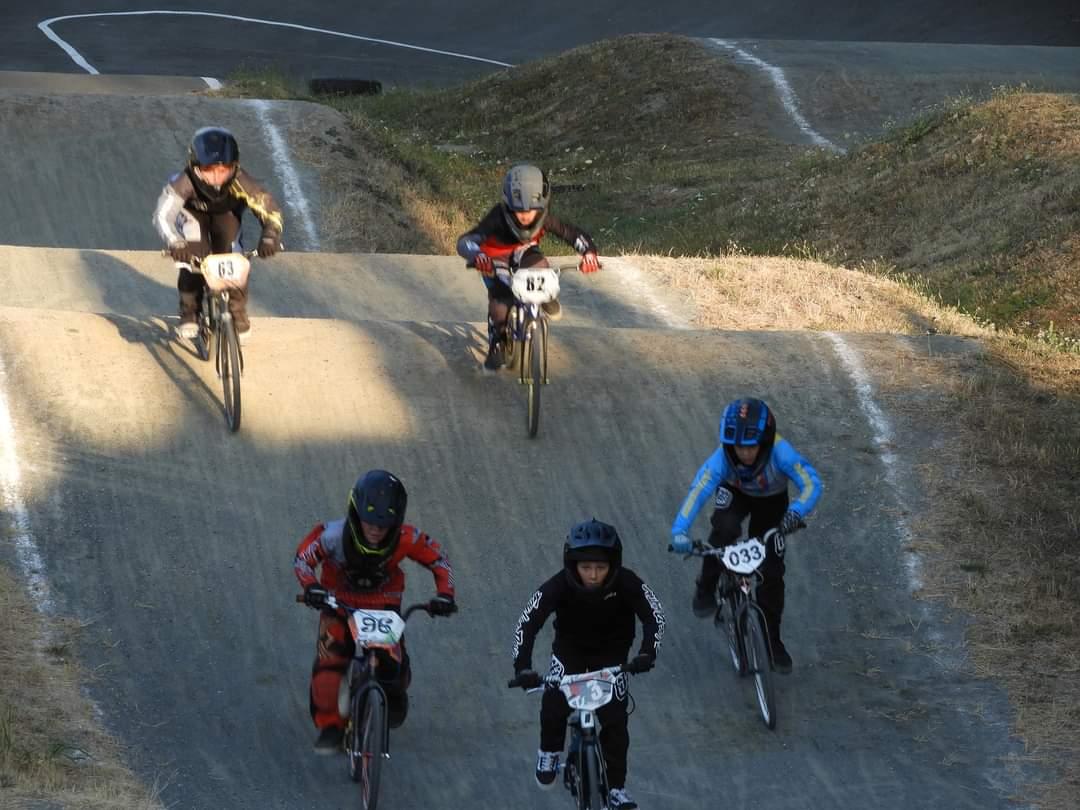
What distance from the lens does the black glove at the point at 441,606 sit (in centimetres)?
697

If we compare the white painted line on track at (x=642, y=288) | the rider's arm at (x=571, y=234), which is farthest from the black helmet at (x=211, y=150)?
the white painted line on track at (x=642, y=288)

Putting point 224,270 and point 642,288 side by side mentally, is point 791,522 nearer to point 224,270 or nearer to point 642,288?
point 224,270

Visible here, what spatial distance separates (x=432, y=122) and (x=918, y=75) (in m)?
11.7

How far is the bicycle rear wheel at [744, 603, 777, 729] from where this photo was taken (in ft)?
26.7

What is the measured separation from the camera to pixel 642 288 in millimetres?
16938

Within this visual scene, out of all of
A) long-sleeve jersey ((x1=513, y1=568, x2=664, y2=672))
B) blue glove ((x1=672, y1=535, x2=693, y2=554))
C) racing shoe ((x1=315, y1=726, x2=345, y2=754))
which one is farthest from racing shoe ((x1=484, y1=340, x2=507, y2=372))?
long-sleeve jersey ((x1=513, y1=568, x2=664, y2=672))

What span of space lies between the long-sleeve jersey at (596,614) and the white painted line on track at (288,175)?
14826 mm

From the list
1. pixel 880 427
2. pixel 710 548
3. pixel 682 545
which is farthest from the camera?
pixel 880 427

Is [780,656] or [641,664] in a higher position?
[641,664]

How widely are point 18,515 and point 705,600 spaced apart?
4664 millimetres

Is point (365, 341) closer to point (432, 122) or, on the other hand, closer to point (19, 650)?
point (19, 650)

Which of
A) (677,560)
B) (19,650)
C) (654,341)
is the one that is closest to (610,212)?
(654,341)

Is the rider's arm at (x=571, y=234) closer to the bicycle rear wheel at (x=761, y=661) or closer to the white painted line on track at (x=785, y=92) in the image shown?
the bicycle rear wheel at (x=761, y=661)

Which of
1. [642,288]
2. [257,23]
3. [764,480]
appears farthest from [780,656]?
[257,23]
